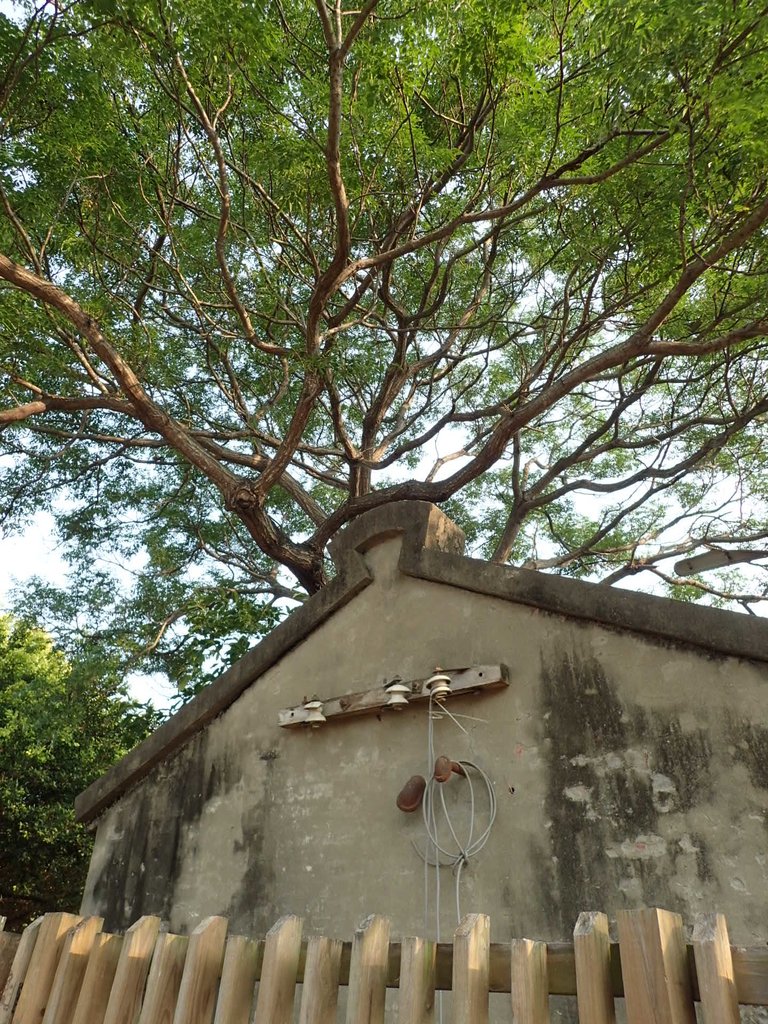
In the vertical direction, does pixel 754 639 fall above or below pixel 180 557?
below

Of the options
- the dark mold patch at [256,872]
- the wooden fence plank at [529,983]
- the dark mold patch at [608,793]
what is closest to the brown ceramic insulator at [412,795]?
the dark mold patch at [608,793]

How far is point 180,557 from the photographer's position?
12.2m

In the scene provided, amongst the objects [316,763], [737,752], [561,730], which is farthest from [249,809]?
[737,752]

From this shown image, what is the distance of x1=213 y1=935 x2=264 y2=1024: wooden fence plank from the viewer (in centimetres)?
246

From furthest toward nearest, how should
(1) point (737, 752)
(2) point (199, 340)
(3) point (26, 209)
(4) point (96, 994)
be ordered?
1. (2) point (199, 340)
2. (3) point (26, 209)
3. (1) point (737, 752)
4. (4) point (96, 994)

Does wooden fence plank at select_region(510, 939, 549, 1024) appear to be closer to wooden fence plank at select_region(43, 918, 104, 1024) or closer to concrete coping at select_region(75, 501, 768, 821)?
wooden fence plank at select_region(43, 918, 104, 1024)

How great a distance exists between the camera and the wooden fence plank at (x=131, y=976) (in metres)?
2.66

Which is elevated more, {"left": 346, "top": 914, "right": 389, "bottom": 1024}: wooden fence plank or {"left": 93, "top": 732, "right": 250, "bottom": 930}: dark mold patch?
{"left": 93, "top": 732, "right": 250, "bottom": 930}: dark mold patch

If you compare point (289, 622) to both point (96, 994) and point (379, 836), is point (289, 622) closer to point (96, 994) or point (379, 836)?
point (379, 836)

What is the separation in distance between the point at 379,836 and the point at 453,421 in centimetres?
746

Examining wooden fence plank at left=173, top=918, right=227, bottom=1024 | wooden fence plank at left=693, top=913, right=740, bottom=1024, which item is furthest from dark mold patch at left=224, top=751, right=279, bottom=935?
wooden fence plank at left=693, top=913, right=740, bottom=1024

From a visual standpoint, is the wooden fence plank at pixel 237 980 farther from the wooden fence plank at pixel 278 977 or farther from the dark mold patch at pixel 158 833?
the dark mold patch at pixel 158 833

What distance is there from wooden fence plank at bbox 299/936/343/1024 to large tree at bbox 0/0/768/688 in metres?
5.55

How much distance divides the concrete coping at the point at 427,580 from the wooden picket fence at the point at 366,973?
2.51m
